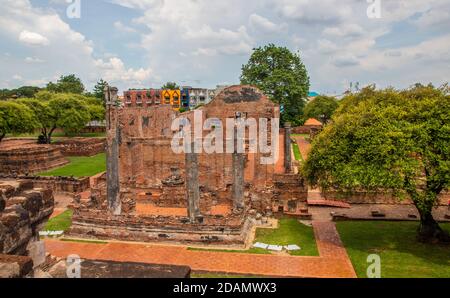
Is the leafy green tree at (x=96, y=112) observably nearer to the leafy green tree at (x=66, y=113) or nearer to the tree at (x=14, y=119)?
the leafy green tree at (x=66, y=113)

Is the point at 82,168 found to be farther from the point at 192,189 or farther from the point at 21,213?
the point at 21,213

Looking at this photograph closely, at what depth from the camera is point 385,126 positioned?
1523cm

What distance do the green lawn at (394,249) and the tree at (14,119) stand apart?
1373 inches

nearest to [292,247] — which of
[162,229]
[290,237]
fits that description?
[290,237]

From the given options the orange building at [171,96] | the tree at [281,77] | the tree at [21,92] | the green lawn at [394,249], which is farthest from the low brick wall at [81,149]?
the tree at [21,92]

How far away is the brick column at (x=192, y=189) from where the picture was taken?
17953 millimetres

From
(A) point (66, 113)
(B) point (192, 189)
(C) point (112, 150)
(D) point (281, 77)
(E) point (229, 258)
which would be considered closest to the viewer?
(E) point (229, 258)

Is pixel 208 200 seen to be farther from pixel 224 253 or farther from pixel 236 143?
pixel 224 253

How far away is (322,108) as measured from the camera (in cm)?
5650

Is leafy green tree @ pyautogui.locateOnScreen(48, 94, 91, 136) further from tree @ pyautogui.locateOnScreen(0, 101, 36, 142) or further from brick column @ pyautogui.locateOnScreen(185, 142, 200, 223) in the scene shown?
brick column @ pyautogui.locateOnScreen(185, 142, 200, 223)

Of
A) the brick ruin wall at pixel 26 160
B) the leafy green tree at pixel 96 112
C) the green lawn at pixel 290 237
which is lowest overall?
the green lawn at pixel 290 237

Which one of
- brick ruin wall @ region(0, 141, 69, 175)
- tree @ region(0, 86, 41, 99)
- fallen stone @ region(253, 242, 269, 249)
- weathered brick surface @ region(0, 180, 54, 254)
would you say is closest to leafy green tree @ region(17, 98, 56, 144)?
brick ruin wall @ region(0, 141, 69, 175)

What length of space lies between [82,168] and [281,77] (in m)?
24.0

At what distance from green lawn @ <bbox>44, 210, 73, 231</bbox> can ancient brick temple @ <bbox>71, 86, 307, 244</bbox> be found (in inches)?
55.4
